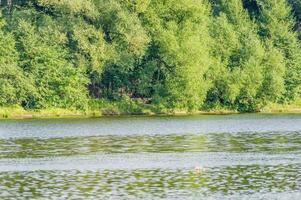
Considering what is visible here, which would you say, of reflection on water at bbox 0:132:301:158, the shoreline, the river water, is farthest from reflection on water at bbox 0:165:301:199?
the shoreline

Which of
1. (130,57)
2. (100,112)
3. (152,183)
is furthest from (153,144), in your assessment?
(100,112)

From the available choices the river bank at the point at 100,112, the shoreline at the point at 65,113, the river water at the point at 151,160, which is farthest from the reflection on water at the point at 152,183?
the river bank at the point at 100,112

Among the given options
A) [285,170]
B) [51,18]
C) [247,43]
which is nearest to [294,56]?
[247,43]

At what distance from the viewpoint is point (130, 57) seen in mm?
102312

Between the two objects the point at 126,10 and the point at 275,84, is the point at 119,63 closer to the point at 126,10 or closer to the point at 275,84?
the point at 126,10

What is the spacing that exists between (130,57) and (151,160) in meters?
51.8

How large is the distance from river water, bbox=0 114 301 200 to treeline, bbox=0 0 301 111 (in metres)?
16.6

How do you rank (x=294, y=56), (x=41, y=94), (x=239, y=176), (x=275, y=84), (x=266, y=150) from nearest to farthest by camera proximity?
(x=239, y=176), (x=266, y=150), (x=41, y=94), (x=275, y=84), (x=294, y=56)

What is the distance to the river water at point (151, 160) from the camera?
127ft

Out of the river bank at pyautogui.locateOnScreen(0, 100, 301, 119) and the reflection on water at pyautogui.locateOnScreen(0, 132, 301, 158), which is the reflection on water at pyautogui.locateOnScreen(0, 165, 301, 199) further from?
the river bank at pyautogui.locateOnScreen(0, 100, 301, 119)

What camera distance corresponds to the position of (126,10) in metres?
104

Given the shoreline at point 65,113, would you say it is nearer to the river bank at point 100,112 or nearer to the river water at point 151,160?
the river bank at point 100,112

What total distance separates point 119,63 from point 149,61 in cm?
464

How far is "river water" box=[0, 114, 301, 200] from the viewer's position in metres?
38.7
